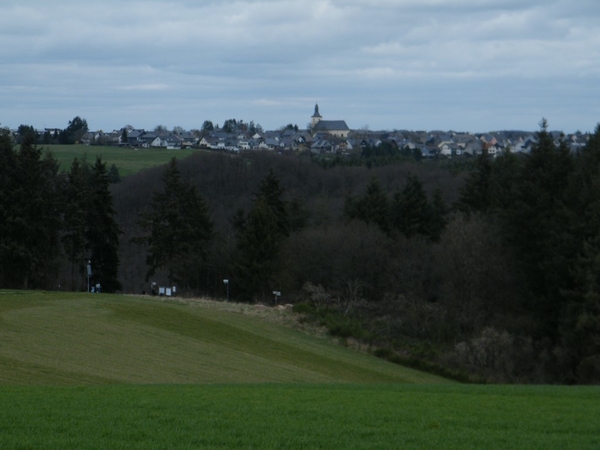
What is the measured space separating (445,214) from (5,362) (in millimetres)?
46978

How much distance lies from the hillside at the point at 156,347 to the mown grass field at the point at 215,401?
0.11 metres

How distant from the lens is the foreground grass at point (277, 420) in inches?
406

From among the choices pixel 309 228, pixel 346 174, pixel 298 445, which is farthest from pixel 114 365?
pixel 346 174

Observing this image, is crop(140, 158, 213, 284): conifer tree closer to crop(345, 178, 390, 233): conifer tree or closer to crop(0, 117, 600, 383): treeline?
crop(0, 117, 600, 383): treeline

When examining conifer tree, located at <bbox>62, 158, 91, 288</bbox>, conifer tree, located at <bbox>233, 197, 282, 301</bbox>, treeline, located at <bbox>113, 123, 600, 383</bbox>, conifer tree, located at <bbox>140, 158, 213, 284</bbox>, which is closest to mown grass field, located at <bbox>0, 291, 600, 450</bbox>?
treeline, located at <bbox>113, 123, 600, 383</bbox>

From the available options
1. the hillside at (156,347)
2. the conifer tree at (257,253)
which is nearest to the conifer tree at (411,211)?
the conifer tree at (257,253)

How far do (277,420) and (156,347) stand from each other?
17047 millimetres

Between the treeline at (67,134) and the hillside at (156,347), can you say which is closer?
the hillside at (156,347)

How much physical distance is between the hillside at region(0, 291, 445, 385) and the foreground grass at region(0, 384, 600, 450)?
→ 4.99 metres

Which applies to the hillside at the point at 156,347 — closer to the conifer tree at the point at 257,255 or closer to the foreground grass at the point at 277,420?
the foreground grass at the point at 277,420

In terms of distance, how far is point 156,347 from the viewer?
92.9 feet

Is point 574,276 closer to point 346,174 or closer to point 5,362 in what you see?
point 5,362

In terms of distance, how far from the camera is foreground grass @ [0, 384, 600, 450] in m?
10.3

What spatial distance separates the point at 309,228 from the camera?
6266cm
